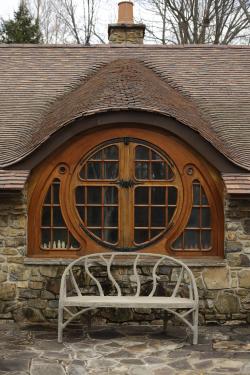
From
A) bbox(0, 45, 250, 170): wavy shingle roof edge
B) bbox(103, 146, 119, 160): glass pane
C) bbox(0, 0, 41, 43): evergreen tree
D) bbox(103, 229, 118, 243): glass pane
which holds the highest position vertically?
bbox(0, 0, 41, 43): evergreen tree

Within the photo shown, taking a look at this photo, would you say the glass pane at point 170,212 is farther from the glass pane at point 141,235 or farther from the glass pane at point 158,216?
the glass pane at point 141,235

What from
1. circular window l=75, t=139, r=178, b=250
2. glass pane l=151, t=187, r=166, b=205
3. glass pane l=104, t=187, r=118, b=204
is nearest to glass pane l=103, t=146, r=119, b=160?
circular window l=75, t=139, r=178, b=250

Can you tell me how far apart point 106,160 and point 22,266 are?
1703 millimetres

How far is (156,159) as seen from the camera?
23.0ft

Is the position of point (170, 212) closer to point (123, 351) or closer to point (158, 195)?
point (158, 195)

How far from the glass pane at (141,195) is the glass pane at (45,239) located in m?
1.22

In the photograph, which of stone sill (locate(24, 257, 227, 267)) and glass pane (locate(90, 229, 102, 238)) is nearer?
stone sill (locate(24, 257, 227, 267))

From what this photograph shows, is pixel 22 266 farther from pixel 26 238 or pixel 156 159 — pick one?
pixel 156 159

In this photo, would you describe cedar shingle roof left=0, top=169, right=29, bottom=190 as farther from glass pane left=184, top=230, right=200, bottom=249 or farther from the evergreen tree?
the evergreen tree

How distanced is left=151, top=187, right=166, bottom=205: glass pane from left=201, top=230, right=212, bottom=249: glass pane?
0.66m

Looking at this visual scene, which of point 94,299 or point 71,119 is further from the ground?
point 71,119

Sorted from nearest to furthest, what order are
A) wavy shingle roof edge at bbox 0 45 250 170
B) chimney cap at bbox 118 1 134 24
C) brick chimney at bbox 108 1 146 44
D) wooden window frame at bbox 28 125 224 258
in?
wooden window frame at bbox 28 125 224 258
wavy shingle roof edge at bbox 0 45 250 170
brick chimney at bbox 108 1 146 44
chimney cap at bbox 118 1 134 24

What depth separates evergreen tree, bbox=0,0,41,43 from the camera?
773 inches

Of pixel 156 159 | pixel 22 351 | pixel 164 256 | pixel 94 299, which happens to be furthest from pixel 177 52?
pixel 22 351
